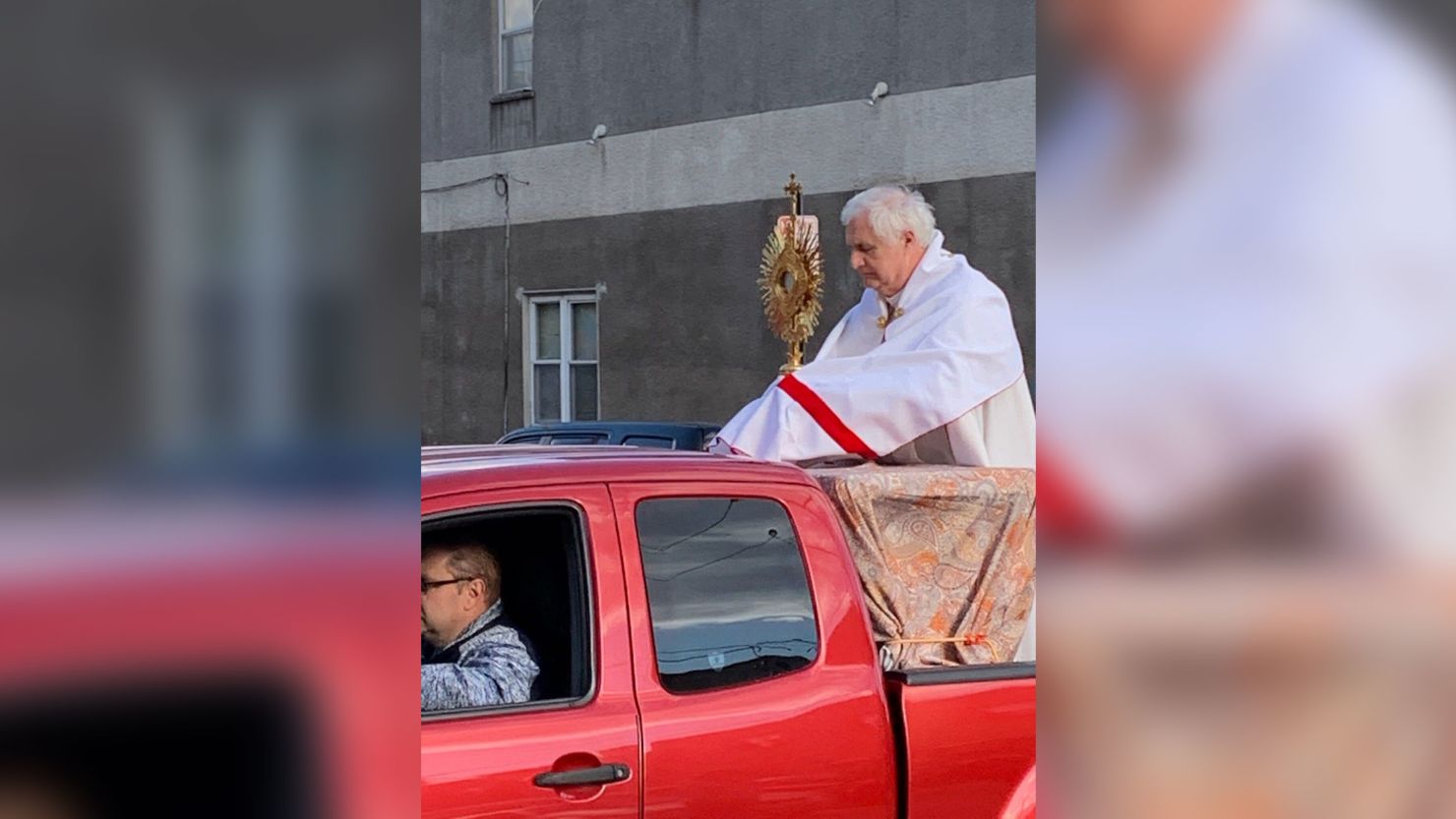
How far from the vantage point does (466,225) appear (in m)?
14.9

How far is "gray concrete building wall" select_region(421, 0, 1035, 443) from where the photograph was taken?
36.9 feet

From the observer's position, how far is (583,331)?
14188 mm

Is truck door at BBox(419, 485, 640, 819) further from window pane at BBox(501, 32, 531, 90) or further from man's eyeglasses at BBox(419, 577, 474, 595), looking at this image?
window pane at BBox(501, 32, 531, 90)

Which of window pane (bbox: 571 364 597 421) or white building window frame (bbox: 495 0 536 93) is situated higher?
white building window frame (bbox: 495 0 536 93)

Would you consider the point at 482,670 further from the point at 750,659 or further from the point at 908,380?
the point at 908,380

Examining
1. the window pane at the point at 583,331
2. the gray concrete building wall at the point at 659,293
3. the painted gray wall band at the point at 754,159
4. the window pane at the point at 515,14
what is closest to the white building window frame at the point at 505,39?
the window pane at the point at 515,14

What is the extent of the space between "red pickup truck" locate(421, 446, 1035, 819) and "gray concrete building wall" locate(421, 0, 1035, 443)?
748 cm

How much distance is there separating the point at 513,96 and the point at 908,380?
1122 centimetres

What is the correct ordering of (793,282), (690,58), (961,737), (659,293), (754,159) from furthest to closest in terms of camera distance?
(659,293) < (690,58) < (754,159) < (793,282) < (961,737)
